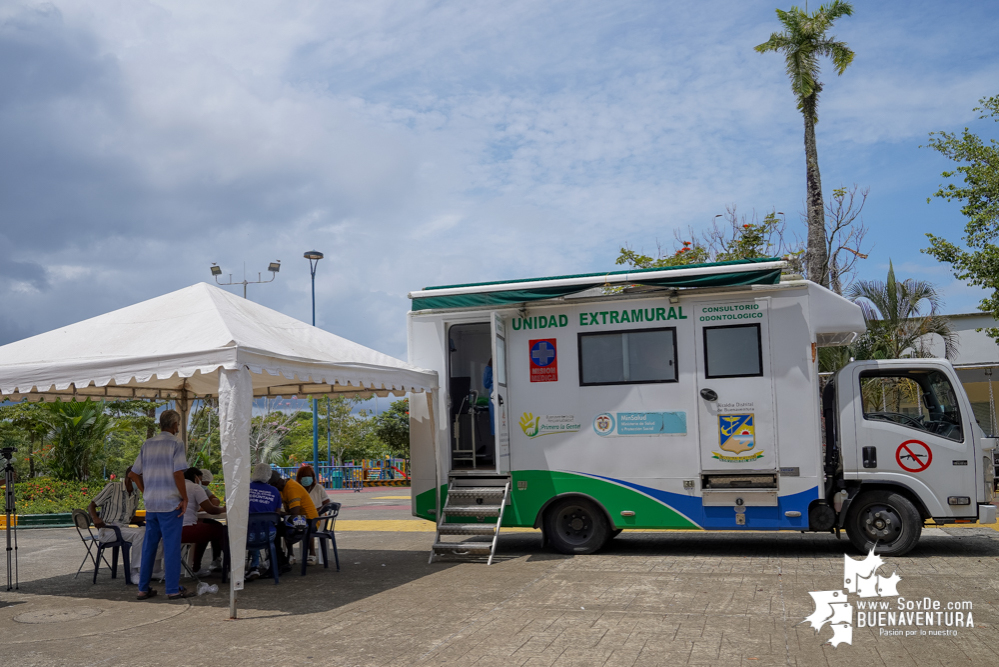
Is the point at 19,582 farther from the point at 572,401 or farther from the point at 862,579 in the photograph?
the point at 862,579

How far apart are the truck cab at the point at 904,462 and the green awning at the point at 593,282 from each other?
1604mm

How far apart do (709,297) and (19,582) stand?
849cm

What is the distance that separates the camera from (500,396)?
10312 mm

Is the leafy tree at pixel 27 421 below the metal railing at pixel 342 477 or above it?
above

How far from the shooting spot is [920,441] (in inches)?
363

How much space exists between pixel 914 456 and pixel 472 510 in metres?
5.11

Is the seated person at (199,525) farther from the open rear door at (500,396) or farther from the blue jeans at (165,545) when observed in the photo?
the open rear door at (500,396)

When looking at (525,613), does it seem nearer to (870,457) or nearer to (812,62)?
(870,457)

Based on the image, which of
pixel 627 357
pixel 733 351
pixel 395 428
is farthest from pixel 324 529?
pixel 395 428

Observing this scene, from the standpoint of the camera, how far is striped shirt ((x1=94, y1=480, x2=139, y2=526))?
8938mm

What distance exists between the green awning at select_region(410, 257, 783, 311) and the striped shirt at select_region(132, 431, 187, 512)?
13.3 feet

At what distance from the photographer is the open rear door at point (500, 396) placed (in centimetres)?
1014

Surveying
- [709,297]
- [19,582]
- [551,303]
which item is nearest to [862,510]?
[709,297]

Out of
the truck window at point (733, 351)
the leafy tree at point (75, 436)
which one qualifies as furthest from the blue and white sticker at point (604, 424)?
the leafy tree at point (75, 436)
